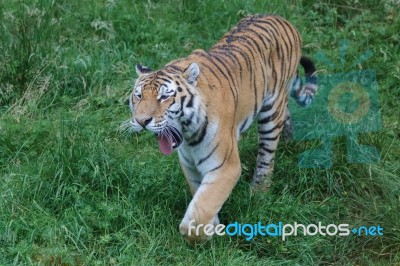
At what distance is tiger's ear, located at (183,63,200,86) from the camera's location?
4.34m

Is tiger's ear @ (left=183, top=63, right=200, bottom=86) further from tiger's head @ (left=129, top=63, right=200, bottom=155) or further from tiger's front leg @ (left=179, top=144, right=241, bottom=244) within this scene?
tiger's front leg @ (left=179, top=144, right=241, bottom=244)

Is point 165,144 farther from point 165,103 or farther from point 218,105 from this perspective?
point 218,105

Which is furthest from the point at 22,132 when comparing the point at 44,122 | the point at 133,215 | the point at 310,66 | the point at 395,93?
the point at 395,93

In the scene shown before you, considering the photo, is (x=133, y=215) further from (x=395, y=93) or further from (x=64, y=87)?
(x=395, y=93)

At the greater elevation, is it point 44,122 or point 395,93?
point 44,122

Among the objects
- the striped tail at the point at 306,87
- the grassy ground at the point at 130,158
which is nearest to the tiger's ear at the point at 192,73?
the grassy ground at the point at 130,158

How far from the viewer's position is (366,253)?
15.5 feet

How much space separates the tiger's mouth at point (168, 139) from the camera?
4.28 meters

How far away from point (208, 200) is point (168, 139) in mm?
437

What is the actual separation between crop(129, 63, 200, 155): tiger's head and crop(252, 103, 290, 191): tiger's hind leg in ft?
3.37

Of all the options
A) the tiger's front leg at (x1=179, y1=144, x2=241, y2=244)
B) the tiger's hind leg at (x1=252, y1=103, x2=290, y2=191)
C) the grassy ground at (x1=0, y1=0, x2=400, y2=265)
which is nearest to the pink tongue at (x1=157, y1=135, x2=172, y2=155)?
the tiger's front leg at (x1=179, y1=144, x2=241, y2=244)

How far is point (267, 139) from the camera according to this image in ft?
17.4

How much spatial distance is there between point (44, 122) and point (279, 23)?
182 cm

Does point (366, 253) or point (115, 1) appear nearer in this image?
point (366, 253)
